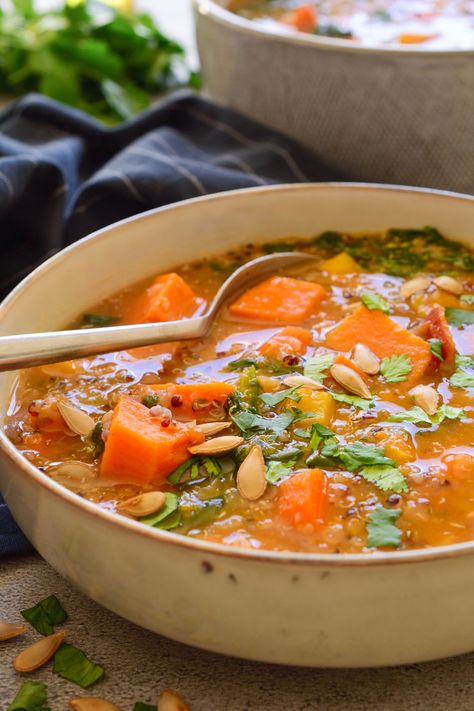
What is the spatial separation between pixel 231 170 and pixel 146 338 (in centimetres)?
165

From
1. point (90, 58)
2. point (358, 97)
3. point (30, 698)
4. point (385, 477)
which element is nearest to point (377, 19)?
point (358, 97)

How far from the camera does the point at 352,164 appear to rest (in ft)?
13.5

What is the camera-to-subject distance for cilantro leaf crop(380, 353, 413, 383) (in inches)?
105

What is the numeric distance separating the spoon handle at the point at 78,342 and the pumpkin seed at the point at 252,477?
489mm

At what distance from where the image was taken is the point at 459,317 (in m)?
2.95

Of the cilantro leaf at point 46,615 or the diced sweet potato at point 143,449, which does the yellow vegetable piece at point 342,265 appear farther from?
the cilantro leaf at point 46,615

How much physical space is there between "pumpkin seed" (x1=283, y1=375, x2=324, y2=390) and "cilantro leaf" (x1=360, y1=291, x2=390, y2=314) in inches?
16.4

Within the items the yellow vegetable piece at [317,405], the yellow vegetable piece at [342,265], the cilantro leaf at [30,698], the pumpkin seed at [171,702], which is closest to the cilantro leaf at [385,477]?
the yellow vegetable piece at [317,405]

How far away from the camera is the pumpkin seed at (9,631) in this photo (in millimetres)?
2244

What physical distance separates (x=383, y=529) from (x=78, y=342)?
2.92 ft

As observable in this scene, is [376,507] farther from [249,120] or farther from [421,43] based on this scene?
[421,43]

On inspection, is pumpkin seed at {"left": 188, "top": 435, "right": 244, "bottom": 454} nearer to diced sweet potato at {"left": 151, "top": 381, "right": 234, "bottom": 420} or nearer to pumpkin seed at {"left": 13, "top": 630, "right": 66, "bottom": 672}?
diced sweet potato at {"left": 151, "top": 381, "right": 234, "bottom": 420}

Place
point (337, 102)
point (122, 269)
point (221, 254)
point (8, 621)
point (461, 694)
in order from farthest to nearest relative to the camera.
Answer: point (337, 102), point (221, 254), point (122, 269), point (8, 621), point (461, 694)

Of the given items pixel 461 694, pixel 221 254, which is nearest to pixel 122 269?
pixel 221 254
